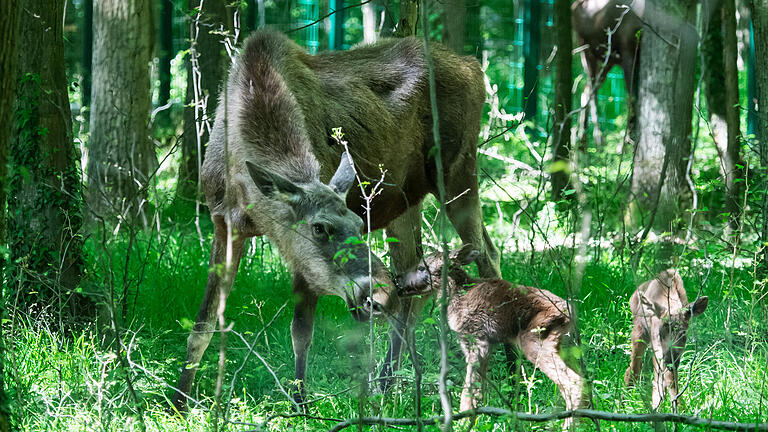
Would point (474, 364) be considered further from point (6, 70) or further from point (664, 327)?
point (6, 70)

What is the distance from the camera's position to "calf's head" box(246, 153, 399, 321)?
478 cm

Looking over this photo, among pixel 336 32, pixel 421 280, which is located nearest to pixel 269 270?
pixel 421 280

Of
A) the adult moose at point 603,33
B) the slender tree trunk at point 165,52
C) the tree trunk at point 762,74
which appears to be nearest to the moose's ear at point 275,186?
the tree trunk at point 762,74

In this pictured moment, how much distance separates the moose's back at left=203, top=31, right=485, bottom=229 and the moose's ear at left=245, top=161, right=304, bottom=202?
0.73 feet

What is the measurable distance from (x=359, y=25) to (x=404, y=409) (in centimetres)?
1401

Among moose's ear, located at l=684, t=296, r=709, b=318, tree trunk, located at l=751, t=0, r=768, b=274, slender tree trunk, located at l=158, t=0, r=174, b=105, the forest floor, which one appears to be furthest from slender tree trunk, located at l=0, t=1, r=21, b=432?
slender tree trunk, located at l=158, t=0, r=174, b=105

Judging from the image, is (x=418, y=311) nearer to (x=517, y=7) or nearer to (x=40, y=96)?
(x=40, y=96)

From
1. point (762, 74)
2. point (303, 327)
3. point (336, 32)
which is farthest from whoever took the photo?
point (336, 32)

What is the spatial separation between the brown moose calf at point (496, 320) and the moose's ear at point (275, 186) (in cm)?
78

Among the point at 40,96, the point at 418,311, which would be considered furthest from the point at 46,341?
the point at 418,311

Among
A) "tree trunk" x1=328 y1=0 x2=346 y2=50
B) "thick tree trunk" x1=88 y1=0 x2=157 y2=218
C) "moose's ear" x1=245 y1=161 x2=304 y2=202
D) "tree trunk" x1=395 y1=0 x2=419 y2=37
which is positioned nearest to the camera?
"moose's ear" x1=245 y1=161 x2=304 y2=202

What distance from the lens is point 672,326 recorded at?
4.73 metres

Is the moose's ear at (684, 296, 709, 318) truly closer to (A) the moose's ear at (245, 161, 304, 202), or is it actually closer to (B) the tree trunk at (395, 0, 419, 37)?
(A) the moose's ear at (245, 161, 304, 202)

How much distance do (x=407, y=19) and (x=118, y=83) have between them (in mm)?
4129
